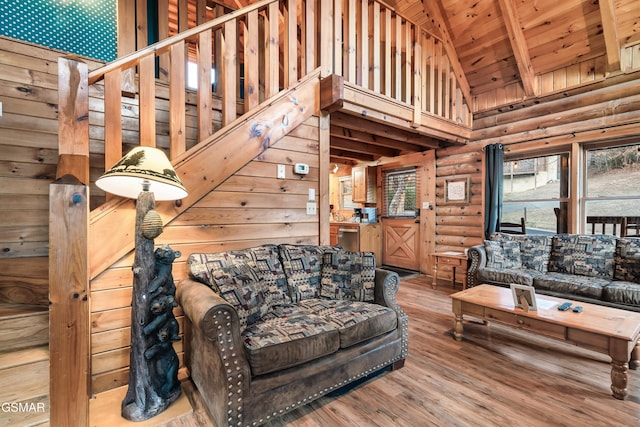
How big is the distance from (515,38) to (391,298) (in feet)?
12.3

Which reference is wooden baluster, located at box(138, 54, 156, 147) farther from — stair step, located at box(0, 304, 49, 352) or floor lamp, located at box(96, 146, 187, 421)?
stair step, located at box(0, 304, 49, 352)

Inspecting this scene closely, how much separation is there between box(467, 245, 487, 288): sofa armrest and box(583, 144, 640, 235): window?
4.63ft

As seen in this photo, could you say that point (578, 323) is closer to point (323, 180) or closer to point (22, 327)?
point (323, 180)

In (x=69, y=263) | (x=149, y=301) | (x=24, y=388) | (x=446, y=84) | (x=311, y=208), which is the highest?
(x=446, y=84)

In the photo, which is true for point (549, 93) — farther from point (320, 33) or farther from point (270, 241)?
point (270, 241)

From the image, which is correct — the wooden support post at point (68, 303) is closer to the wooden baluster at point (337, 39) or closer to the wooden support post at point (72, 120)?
the wooden support post at point (72, 120)

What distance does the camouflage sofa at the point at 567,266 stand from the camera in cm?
279

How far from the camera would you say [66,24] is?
195 cm

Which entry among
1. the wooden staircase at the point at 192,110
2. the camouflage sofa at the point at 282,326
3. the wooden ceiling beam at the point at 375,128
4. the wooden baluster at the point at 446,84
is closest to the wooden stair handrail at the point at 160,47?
the wooden staircase at the point at 192,110

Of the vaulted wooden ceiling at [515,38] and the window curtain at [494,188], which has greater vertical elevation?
the vaulted wooden ceiling at [515,38]

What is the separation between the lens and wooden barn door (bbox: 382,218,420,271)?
5.50 meters

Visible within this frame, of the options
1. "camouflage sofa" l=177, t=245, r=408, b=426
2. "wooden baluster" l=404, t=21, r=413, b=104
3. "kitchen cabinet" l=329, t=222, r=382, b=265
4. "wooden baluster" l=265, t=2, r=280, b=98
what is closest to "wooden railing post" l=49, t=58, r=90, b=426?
"camouflage sofa" l=177, t=245, r=408, b=426

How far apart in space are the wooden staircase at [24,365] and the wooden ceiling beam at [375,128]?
9.84 feet

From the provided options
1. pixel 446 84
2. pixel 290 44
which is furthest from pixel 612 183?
pixel 290 44
